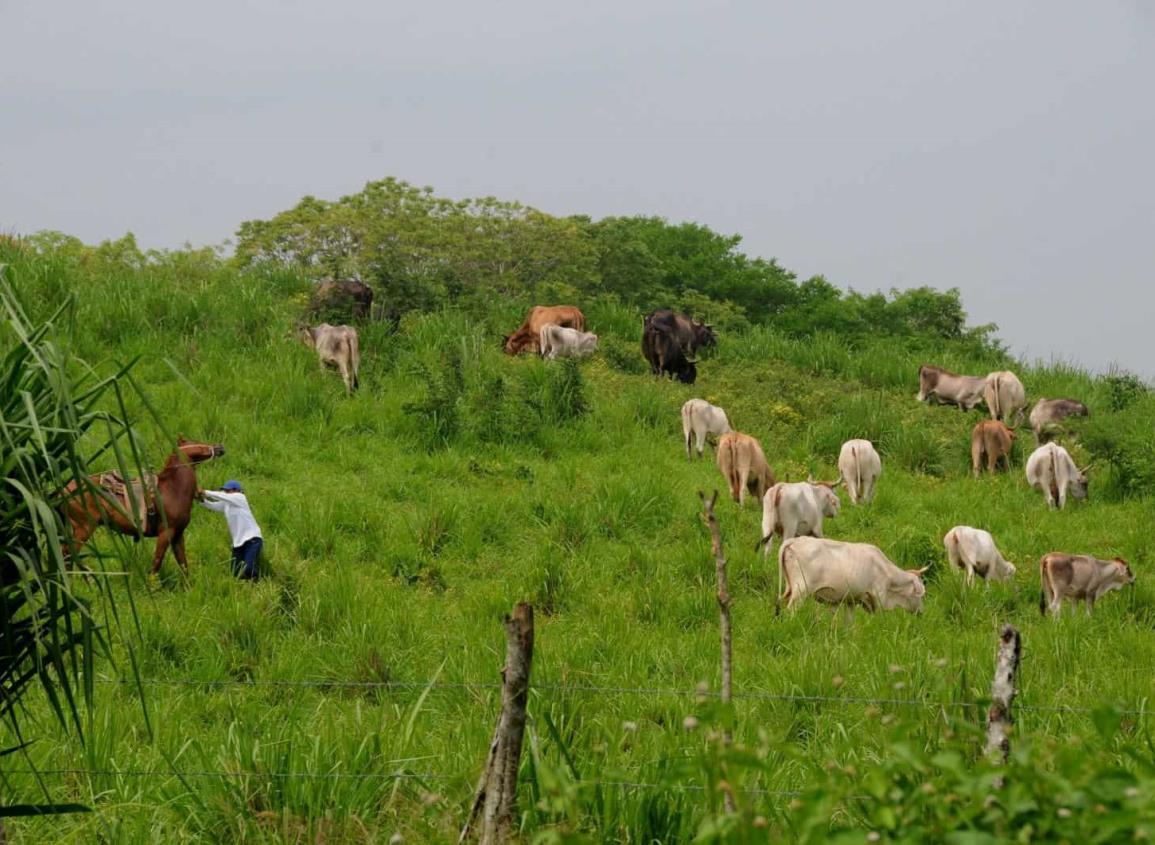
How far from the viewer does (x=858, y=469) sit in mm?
14125

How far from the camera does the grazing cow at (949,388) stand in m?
19.3

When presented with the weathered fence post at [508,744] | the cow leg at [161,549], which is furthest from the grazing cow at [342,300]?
the weathered fence post at [508,744]

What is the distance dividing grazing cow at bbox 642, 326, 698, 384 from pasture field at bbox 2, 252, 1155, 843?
1.62ft

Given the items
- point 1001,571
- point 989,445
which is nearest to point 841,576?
point 1001,571

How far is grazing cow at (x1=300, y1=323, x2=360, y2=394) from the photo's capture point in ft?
52.0

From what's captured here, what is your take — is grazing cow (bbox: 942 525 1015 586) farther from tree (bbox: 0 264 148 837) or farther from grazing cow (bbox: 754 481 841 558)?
tree (bbox: 0 264 148 837)

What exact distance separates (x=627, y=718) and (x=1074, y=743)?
12.0 feet

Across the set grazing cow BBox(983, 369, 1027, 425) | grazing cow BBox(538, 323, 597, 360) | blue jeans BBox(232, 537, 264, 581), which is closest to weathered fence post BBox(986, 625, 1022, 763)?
blue jeans BBox(232, 537, 264, 581)

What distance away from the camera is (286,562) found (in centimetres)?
1046

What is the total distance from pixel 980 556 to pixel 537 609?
13.2ft

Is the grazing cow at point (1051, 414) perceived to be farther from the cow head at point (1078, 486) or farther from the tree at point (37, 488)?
the tree at point (37, 488)

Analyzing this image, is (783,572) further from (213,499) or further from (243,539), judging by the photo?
(213,499)

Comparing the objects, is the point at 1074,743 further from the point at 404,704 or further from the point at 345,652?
the point at 345,652

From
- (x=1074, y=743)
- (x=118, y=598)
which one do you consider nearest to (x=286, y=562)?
(x=118, y=598)
